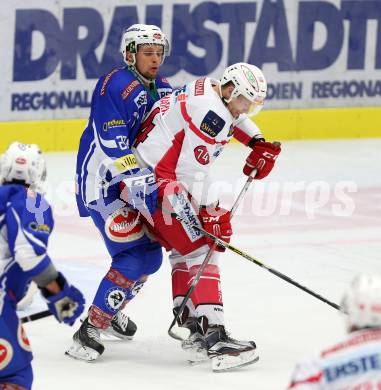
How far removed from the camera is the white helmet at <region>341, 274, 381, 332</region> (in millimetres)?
3410

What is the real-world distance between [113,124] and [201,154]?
1.39ft

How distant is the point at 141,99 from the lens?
19.9 ft

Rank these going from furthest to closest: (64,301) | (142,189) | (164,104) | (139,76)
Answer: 1. (139,76)
2. (164,104)
3. (142,189)
4. (64,301)

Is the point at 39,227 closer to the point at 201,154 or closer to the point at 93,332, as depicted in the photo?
the point at 201,154

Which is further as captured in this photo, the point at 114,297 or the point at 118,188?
the point at 118,188

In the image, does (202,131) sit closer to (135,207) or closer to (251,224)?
(135,207)

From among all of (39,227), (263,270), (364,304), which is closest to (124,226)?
(39,227)

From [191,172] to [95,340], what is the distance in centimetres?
85

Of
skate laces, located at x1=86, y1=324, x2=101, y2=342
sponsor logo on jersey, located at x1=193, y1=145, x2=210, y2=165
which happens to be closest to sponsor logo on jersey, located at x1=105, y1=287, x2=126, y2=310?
skate laces, located at x1=86, y1=324, x2=101, y2=342

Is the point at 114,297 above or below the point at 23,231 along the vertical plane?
below

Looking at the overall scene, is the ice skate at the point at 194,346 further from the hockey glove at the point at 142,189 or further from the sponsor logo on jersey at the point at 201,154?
the sponsor logo on jersey at the point at 201,154

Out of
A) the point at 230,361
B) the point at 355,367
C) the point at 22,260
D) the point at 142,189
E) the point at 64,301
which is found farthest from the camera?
the point at 142,189

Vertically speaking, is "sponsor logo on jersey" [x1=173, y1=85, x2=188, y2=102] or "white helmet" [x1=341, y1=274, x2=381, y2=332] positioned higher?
"sponsor logo on jersey" [x1=173, y1=85, x2=188, y2=102]

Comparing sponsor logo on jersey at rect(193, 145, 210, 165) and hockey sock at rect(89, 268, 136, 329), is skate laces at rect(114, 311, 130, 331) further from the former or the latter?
sponsor logo on jersey at rect(193, 145, 210, 165)
